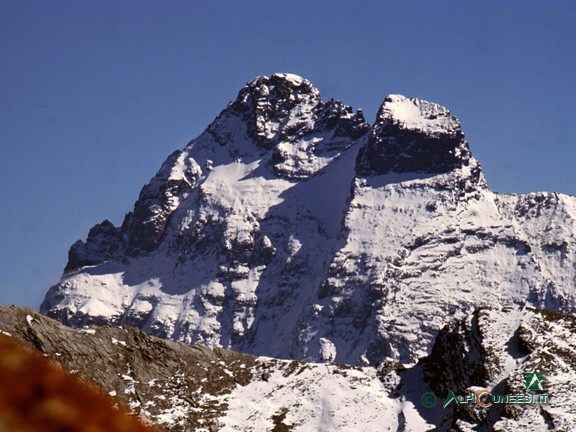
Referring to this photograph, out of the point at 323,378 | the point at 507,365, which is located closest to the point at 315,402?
the point at 323,378

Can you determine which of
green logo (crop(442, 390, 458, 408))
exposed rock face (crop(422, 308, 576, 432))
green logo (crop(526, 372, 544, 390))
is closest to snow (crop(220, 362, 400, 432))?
green logo (crop(442, 390, 458, 408))

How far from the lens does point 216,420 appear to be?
4980 inches

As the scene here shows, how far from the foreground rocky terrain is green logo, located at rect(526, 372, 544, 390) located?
561 millimetres

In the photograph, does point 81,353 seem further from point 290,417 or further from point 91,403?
point 91,403

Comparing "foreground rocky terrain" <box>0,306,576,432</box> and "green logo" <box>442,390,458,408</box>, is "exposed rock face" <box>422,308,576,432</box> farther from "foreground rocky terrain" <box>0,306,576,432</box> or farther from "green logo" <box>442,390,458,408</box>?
"green logo" <box>442,390,458,408</box>

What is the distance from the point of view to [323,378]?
141000 millimetres

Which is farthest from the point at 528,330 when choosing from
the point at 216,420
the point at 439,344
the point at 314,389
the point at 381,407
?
the point at 216,420

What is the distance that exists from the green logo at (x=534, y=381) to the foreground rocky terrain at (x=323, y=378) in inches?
22.1

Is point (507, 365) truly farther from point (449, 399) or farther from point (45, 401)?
point (45, 401)

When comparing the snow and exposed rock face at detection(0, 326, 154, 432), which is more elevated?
the snow

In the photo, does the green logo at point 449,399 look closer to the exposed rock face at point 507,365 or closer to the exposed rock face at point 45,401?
the exposed rock face at point 507,365

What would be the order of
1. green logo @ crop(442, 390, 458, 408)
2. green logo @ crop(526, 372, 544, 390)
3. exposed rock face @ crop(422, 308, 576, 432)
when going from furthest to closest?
green logo @ crop(442, 390, 458, 408) < green logo @ crop(526, 372, 544, 390) < exposed rock face @ crop(422, 308, 576, 432)

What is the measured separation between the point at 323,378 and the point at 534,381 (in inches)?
1355

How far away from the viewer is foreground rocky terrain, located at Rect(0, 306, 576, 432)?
395 feet
